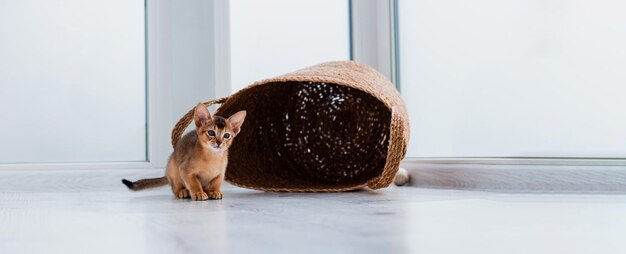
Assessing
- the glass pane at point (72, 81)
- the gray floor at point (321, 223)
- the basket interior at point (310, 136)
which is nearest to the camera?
the gray floor at point (321, 223)

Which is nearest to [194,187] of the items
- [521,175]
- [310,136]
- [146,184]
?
[146,184]

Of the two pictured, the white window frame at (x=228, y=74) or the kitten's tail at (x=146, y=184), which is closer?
the kitten's tail at (x=146, y=184)

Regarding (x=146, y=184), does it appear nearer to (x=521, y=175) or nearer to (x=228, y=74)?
(x=228, y=74)

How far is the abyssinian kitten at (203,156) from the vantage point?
5.37ft

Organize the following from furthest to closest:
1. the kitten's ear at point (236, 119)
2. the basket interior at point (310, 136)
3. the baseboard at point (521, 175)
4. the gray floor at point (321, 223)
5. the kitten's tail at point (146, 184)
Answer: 1. the basket interior at point (310, 136)
2. the kitten's tail at point (146, 184)
3. the kitten's ear at point (236, 119)
4. the baseboard at point (521, 175)
5. the gray floor at point (321, 223)

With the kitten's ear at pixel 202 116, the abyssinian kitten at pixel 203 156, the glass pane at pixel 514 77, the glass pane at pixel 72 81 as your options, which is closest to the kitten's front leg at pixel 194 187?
the abyssinian kitten at pixel 203 156

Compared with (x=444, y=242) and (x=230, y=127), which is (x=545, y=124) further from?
(x=444, y=242)

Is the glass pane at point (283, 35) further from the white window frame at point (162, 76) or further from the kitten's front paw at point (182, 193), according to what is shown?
the kitten's front paw at point (182, 193)

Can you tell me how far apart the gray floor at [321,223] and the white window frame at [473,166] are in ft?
0.25

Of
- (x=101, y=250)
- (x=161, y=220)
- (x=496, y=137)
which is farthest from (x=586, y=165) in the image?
(x=101, y=250)

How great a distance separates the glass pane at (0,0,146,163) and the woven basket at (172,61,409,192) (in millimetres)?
509

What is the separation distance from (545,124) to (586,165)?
191 millimetres

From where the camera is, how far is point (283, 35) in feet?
7.83

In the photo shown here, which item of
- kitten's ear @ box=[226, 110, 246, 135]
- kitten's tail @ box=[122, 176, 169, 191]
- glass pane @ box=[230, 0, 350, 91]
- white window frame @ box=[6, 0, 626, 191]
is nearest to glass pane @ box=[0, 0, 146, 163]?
white window frame @ box=[6, 0, 626, 191]
